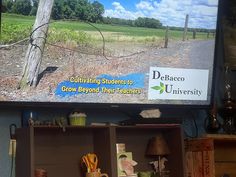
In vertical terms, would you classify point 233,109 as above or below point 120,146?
above

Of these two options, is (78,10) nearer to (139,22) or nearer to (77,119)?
(139,22)

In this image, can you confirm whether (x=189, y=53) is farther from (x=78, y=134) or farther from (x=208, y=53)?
(x=78, y=134)

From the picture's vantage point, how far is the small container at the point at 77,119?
256cm

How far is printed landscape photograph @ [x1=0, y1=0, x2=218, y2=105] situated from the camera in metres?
2.45

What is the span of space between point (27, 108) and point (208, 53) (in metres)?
1.12

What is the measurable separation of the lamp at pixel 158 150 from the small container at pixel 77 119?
1.39 feet

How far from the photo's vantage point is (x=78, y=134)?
2.67 metres

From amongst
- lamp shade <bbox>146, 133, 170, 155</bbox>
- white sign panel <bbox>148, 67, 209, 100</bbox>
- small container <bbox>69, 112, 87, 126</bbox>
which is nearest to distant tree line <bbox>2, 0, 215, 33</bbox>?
white sign panel <bbox>148, 67, 209, 100</bbox>

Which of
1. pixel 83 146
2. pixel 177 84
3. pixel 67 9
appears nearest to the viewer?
pixel 67 9

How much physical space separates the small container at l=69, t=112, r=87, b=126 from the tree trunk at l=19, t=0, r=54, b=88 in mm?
269

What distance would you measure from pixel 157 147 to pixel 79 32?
77 cm

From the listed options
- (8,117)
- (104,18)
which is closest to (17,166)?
(8,117)

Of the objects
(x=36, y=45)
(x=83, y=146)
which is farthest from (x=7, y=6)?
(x=83, y=146)

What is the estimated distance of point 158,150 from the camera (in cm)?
268
